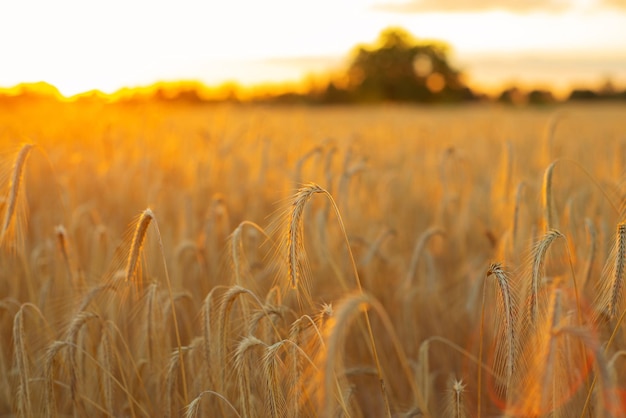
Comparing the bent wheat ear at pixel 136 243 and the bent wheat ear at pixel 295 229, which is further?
the bent wheat ear at pixel 136 243

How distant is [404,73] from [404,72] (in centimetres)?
11

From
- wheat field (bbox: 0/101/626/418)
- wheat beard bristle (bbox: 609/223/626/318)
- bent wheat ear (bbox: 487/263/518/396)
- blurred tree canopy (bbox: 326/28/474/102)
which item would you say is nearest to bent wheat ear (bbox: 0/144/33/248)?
wheat field (bbox: 0/101/626/418)

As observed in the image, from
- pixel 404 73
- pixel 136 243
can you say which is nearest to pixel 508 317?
pixel 136 243

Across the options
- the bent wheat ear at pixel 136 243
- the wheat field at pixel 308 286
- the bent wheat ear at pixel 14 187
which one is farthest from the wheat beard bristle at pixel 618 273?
the bent wheat ear at pixel 14 187

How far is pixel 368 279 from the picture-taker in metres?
2.49

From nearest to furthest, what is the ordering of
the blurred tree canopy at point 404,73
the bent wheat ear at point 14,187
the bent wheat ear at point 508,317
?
the bent wheat ear at point 508,317 → the bent wheat ear at point 14,187 → the blurred tree canopy at point 404,73

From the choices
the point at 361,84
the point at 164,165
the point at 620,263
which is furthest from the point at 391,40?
the point at 620,263

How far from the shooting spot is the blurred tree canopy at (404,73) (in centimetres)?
4325

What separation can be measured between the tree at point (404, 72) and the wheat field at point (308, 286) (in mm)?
38759

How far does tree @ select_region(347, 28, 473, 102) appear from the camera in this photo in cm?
4325

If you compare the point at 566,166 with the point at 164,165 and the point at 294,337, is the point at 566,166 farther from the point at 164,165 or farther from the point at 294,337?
the point at 294,337

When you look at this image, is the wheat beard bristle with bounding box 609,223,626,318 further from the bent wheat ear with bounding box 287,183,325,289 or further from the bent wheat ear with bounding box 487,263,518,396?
the bent wheat ear with bounding box 287,183,325,289

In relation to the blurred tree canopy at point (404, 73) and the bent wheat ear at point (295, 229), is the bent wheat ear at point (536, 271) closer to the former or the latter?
the bent wheat ear at point (295, 229)

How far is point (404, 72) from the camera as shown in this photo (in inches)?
1742
